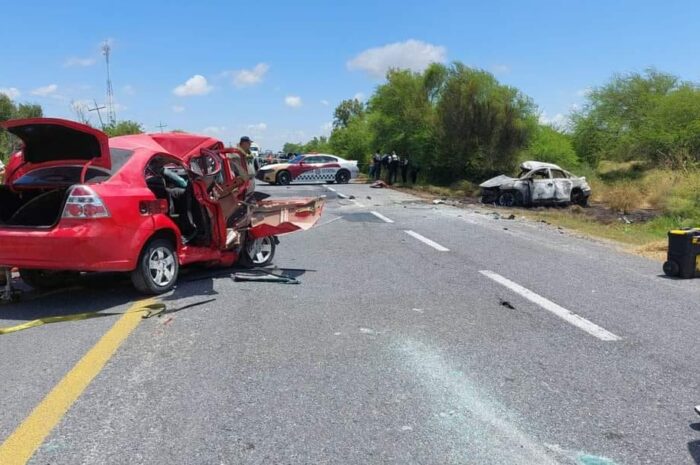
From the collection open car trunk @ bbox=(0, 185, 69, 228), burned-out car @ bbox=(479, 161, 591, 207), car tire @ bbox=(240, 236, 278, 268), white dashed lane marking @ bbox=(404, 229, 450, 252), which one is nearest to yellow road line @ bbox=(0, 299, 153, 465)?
open car trunk @ bbox=(0, 185, 69, 228)

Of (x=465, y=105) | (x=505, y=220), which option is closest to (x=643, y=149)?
(x=465, y=105)

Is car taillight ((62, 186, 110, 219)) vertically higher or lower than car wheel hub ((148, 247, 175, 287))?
higher

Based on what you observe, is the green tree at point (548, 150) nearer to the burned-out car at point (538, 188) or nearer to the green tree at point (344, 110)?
the burned-out car at point (538, 188)

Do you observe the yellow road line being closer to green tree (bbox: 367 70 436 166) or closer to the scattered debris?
the scattered debris

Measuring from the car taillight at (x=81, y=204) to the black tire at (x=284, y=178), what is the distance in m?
27.1

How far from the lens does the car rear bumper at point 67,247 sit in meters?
5.93

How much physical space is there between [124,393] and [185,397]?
42cm

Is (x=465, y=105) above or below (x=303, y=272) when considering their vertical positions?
above

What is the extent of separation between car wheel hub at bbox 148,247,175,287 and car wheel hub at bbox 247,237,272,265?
1.66 meters

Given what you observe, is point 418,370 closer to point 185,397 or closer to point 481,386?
point 481,386

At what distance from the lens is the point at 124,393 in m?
4.11

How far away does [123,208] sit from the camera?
6.22 metres

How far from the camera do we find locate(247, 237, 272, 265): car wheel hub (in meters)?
8.62

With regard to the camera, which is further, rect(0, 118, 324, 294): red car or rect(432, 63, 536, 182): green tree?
rect(432, 63, 536, 182): green tree
